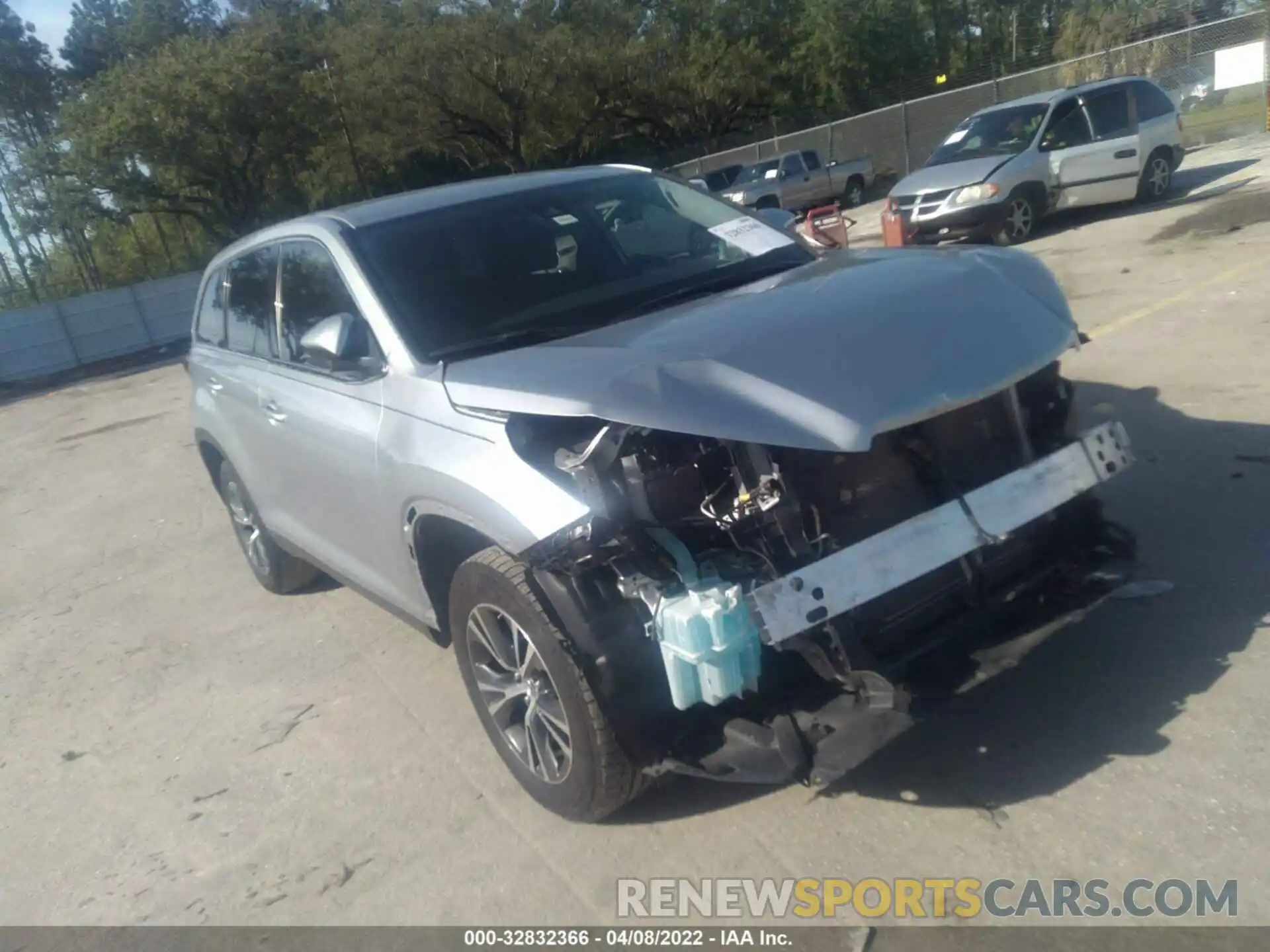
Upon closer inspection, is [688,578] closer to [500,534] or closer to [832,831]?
[500,534]

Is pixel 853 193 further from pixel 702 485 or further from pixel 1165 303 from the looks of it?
pixel 702 485

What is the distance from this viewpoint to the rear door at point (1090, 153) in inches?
560

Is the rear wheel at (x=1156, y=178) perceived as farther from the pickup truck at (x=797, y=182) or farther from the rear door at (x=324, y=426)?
the rear door at (x=324, y=426)

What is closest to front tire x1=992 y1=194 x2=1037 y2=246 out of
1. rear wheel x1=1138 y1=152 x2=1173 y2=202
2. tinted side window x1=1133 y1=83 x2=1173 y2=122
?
rear wheel x1=1138 y1=152 x2=1173 y2=202

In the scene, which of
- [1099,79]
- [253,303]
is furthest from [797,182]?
[253,303]

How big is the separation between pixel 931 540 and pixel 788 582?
1.54 feet

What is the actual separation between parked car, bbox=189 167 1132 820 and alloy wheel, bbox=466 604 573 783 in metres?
0.01

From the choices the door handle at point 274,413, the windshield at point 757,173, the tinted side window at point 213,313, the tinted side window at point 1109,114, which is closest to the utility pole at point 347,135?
the windshield at point 757,173

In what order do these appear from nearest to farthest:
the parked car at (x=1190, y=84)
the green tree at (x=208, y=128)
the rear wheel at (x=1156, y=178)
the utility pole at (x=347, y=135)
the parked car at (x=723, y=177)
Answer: the rear wheel at (x=1156, y=178) < the parked car at (x=1190, y=84) < the parked car at (x=723, y=177) < the green tree at (x=208, y=128) < the utility pole at (x=347, y=135)

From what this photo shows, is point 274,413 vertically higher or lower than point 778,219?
lower

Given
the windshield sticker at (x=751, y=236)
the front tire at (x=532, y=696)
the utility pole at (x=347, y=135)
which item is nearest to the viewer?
the front tire at (x=532, y=696)

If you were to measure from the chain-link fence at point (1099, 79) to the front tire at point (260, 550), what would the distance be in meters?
18.0

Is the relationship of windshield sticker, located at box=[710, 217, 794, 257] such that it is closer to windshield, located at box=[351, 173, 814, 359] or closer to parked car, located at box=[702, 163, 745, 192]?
windshield, located at box=[351, 173, 814, 359]

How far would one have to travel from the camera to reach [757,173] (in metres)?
28.0
